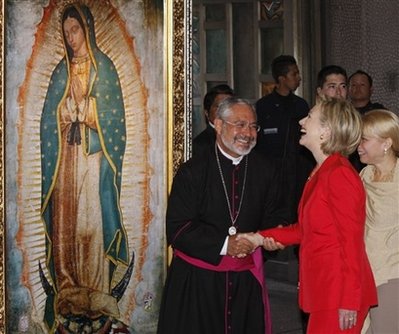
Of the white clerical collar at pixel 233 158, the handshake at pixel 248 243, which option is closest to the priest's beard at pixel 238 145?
the white clerical collar at pixel 233 158

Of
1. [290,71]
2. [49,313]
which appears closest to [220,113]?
[49,313]

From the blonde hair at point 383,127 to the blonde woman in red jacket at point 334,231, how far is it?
0.40 metres

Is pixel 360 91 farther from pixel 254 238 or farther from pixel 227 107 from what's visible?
pixel 254 238

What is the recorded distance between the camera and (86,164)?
7.50 meters

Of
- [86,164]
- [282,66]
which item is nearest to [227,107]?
[86,164]

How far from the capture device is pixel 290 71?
9750 millimetres

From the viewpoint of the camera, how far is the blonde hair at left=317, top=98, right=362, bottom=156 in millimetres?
6219

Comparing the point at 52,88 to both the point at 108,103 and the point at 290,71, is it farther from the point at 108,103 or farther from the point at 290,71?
the point at 290,71

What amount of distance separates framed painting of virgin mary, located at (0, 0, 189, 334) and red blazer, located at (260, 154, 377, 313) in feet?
5.31

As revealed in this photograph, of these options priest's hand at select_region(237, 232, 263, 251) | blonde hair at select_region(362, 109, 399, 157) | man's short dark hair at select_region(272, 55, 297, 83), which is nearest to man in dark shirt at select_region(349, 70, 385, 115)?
man's short dark hair at select_region(272, 55, 297, 83)

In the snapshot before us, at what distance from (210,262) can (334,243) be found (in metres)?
0.99

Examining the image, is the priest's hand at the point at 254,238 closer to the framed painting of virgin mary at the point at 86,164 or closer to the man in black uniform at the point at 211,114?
the framed painting of virgin mary at the point at 86,164

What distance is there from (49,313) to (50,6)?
1.89 m

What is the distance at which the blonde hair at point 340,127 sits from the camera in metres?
6.22
